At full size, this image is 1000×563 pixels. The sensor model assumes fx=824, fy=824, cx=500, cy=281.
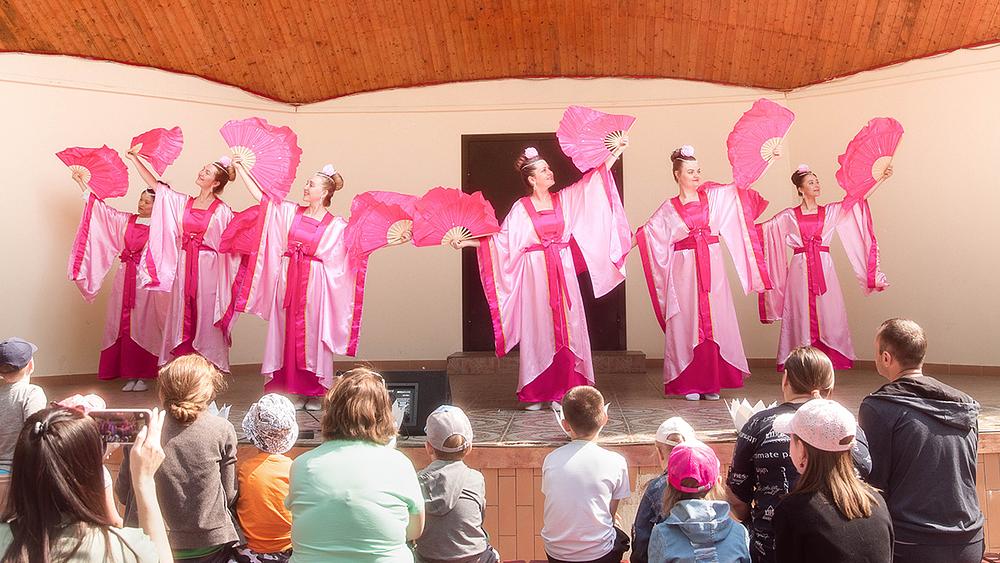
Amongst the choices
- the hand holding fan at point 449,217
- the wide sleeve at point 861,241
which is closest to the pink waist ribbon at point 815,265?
the wide sleeve at point 861,241

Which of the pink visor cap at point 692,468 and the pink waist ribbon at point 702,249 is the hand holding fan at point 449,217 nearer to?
the pink waist ribbon at point 702,249

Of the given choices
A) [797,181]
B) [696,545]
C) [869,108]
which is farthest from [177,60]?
[696,545]

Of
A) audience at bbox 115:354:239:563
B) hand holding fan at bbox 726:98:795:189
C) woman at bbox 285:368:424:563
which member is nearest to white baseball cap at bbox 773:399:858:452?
woman at bbox 285:368:424:563

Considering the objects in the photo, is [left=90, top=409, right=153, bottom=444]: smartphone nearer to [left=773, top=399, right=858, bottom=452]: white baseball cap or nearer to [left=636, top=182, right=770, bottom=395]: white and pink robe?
[left=773, top=399, right=858, bottom=452]: white baseball cap

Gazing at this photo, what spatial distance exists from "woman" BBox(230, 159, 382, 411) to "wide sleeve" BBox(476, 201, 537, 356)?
32.0 inches

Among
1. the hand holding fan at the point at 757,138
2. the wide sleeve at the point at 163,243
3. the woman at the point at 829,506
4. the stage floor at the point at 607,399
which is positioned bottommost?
the stage floor at the point at 607,399

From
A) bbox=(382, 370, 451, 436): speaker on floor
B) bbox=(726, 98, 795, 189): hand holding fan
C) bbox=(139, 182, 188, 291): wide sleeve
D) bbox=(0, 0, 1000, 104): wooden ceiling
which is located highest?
bbox=(0, 0, 1000, 104): wooden ceiling

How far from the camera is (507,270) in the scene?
5105 millimetres

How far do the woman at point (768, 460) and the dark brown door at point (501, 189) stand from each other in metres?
5.13

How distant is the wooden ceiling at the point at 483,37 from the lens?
6.41 metres

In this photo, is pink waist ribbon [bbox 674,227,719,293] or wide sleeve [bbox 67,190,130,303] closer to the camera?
pink waist ribbon [bbox 674,227,719,293]

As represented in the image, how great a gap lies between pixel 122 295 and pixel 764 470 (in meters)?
5.40

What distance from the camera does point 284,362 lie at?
16.6 ft

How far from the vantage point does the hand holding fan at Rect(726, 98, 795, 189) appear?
209 inches
